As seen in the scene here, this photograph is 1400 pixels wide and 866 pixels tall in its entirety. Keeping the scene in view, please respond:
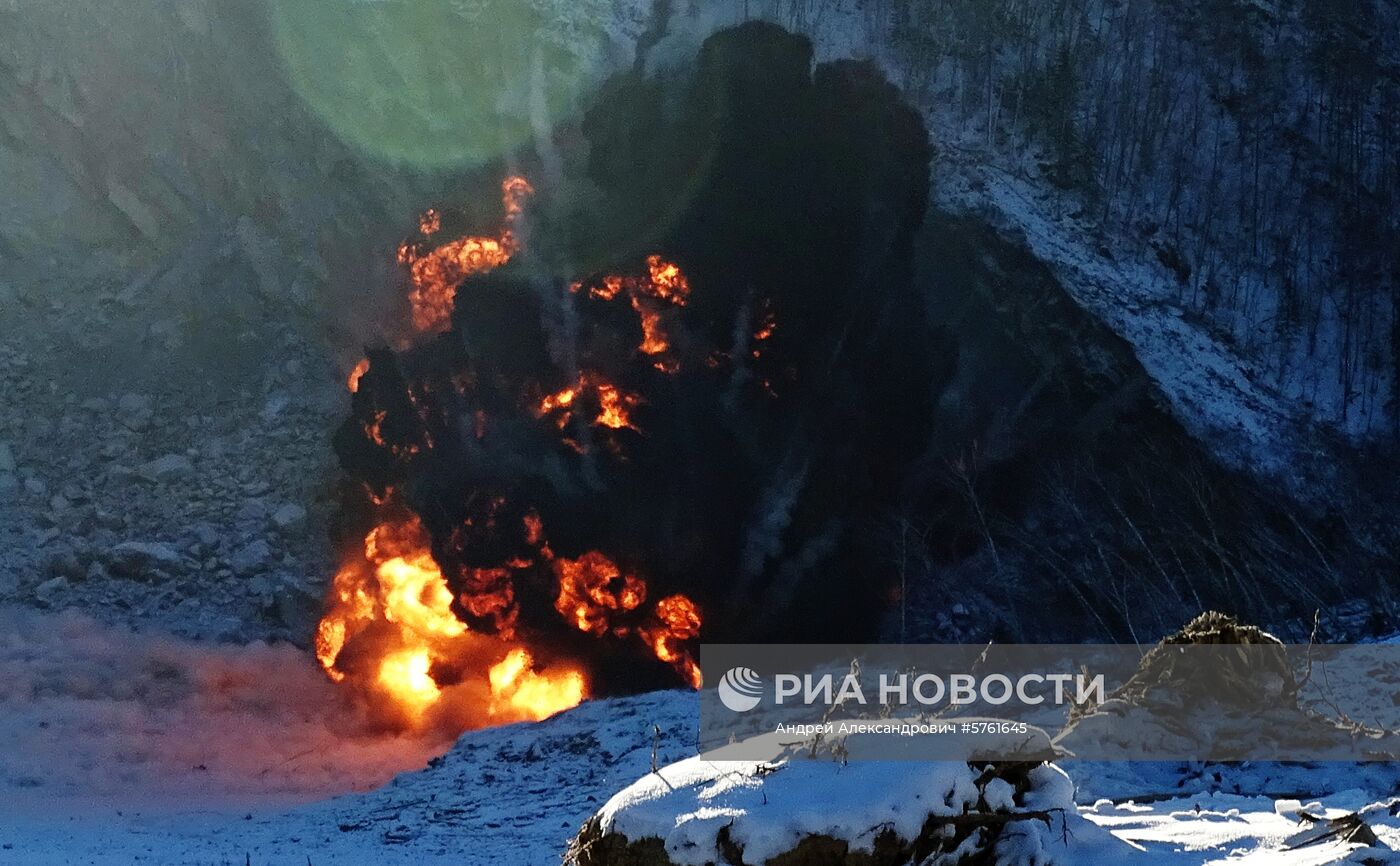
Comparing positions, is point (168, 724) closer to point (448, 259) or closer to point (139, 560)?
point (139, 560)

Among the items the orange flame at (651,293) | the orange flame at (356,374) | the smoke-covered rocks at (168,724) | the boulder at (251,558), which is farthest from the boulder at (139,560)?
the orange flame at (651,293)

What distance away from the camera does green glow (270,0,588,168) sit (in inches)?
1822

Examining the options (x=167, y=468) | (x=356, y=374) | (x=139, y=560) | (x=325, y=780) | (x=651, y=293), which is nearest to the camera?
(x=325, y=780)

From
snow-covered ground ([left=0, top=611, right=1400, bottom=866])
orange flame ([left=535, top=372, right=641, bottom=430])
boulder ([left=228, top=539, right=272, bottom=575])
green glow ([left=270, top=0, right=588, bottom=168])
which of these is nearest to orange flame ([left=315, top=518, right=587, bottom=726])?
snow-covered ground ([left=0, top=611, right=1400, bottom=866])

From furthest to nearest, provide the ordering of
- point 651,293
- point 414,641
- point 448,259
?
point 448,259
point 651,293
point 414,641

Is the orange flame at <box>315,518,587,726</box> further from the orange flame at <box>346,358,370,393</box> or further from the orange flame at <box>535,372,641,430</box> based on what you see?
the orange flame at <box>535,372,641,430</box>

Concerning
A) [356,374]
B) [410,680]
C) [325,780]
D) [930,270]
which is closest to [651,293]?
[930,270]

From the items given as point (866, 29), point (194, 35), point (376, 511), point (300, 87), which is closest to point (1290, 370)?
point (866, 29)

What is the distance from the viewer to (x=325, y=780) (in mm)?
32062

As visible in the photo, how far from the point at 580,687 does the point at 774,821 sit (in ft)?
103

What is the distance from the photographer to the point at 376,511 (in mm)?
40594

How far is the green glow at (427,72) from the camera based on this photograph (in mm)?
46281

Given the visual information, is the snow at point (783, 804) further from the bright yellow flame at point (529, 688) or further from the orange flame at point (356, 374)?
the orange flame at point (356, 374)

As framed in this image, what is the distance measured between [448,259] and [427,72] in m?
7.79
